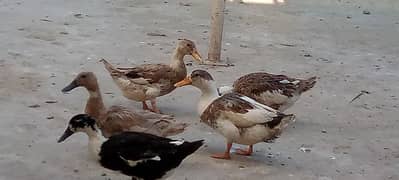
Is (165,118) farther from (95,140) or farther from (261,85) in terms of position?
(261,85)

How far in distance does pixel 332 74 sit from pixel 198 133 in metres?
2.38

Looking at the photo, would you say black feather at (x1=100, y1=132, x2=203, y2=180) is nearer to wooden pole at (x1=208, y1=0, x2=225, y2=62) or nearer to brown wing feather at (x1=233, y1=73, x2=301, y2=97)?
brown wing feather at (x1=233, y1=73, x2=301, y2=97)

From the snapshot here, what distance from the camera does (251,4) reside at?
35.9 feet

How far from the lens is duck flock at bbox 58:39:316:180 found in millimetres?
4039

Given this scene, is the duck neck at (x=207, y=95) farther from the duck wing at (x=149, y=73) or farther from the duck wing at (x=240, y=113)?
the duck wing at (x=149, y=73)

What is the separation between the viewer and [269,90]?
5.55 meters

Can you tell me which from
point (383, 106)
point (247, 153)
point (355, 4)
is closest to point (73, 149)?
point (247, 153)

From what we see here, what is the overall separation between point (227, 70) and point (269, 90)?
175 centimetres

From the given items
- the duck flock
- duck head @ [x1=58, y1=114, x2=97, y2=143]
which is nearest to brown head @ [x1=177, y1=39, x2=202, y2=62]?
the duck flock

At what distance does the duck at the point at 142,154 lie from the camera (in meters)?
4.01

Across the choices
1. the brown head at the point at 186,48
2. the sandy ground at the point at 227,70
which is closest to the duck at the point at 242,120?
the sandy ground at the point at 227,70

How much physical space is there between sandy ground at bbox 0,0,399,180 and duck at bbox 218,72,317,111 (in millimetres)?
223

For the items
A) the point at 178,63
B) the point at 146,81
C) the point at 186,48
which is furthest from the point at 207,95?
the point at 186,48

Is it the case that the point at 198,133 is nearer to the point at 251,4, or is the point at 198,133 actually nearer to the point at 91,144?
the point at 91,144
